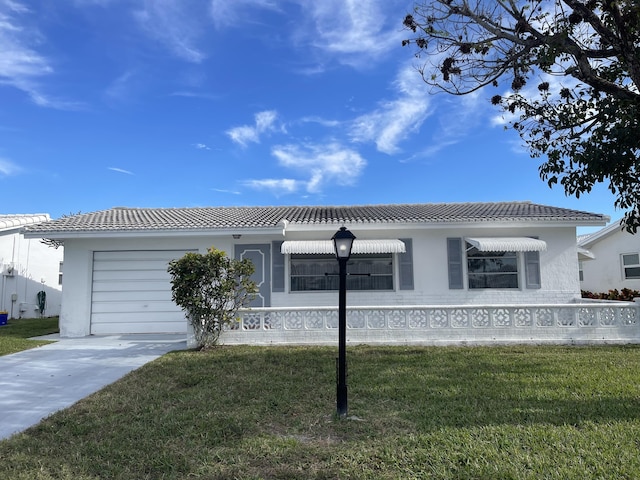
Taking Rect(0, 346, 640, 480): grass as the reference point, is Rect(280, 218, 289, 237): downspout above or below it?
above

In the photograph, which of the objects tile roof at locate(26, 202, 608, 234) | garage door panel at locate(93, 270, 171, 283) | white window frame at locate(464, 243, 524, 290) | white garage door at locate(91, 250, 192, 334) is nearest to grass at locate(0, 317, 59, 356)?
white garage door at locate(91, 250, 192, 334)

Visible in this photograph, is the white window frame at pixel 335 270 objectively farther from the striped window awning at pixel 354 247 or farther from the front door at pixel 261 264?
the front door at pixel 261 264

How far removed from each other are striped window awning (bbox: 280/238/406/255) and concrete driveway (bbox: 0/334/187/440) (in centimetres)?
432

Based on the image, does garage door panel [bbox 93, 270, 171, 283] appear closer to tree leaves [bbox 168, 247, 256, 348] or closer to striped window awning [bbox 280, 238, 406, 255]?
tree leaves [bbox 168, 247, 256, 348]

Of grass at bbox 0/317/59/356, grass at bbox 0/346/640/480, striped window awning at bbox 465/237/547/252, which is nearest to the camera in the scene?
grass at bbox 0/346/640/480

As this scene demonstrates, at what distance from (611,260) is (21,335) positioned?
A: 25812mm

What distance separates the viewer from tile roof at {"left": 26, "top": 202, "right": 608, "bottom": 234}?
523 inches

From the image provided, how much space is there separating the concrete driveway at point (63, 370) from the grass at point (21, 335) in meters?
0.43

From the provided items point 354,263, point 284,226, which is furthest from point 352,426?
point 354,263

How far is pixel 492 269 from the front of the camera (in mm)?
14109

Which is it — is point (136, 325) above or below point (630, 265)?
below

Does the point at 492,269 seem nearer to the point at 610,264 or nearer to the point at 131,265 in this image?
the point at 610,264

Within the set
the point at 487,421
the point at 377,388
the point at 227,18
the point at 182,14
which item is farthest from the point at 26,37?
the point at 487,421

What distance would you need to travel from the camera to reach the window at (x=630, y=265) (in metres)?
19.6
